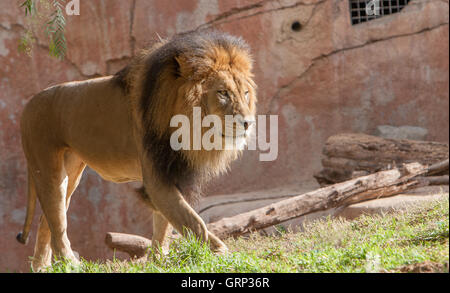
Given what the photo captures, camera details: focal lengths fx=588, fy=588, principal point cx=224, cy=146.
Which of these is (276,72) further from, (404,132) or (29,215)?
(29,215)

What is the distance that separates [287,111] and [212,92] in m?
5.51

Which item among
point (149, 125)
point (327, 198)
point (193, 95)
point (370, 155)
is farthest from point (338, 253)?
point (370, 155)

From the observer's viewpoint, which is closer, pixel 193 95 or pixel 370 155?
pixel 193 95

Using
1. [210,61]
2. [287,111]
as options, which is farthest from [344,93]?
[210,61]

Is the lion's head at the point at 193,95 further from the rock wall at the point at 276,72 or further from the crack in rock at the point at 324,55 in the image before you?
the crack in rock at the point at 324,55

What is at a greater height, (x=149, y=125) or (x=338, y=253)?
(x=149, y=125)

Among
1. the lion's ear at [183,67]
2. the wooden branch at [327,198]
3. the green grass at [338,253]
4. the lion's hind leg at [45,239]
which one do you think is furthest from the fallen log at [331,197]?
the lion's ear at [183,67]

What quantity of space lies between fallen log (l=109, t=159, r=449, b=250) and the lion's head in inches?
48.1

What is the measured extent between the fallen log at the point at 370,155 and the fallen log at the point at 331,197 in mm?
392

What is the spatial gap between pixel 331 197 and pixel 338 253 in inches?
110

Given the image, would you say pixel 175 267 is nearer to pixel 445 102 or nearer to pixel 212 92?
pixel 212 92

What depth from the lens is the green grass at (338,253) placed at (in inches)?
119

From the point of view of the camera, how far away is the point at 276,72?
369 inches

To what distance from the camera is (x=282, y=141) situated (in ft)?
30.7
